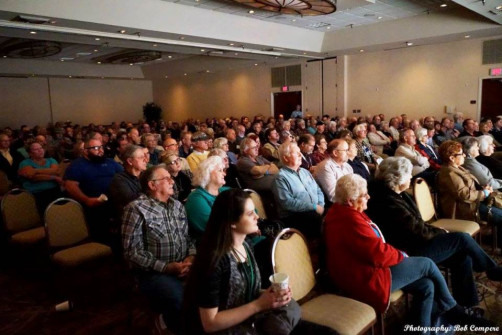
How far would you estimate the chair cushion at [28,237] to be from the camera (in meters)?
3.44

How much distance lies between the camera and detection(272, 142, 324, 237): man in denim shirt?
11.2 ft

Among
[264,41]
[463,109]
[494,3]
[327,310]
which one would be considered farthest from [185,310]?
[463,109]

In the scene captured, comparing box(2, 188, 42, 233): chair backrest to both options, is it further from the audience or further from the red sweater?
the audience

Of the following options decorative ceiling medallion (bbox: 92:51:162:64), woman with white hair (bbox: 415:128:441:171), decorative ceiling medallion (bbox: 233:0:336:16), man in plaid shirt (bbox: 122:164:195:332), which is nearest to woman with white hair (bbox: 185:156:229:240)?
man in plaid shirt (bbox: 122:164:195:332)

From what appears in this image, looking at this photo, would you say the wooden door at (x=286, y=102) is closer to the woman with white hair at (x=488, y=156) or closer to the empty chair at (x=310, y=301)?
the woman with white hair at (x=488, y=156)

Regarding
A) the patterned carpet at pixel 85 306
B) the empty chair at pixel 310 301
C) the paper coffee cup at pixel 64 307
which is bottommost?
the patterned carpet at pixel 85 306

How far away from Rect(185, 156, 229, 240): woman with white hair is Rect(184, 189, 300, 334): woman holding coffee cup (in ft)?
3.13

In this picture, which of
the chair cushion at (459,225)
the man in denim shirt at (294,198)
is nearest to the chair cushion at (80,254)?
the man in denim shirt at (294,198)

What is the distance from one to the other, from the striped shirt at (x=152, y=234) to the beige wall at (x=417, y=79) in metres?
10.8

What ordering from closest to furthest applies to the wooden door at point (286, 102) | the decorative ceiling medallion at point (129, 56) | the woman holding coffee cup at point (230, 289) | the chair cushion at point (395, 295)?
the woman holding coffee cup at point (230, 289)
the chair cushion at point (395, 295)
the decorative ceiling medallion at point (129, 56)
the wooden door at point (286, 102)

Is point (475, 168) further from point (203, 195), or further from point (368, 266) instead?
point (203, 195)

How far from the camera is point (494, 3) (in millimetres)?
7316

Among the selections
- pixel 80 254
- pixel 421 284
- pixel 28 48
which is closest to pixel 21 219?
pixel 80 254

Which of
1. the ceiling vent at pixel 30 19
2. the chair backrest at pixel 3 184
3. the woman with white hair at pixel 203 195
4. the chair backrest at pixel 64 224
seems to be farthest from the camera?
the ceiling vent at pixel 30 19
